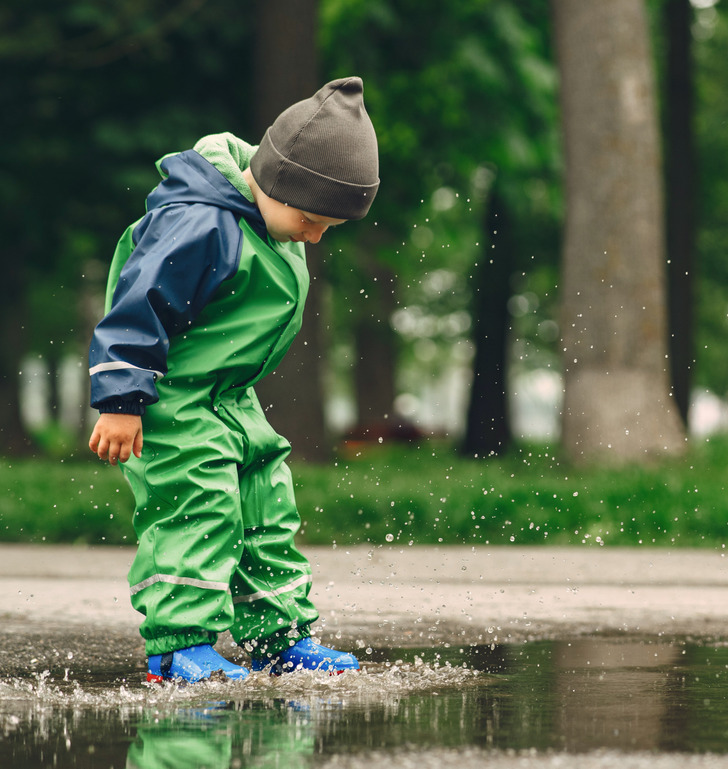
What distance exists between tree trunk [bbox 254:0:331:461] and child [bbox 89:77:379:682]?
354 inches

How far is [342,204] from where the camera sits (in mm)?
4023

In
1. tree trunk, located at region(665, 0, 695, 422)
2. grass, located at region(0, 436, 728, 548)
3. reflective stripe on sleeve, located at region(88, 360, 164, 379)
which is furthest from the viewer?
tree trunk, located at region(665, 0, 695, 422)

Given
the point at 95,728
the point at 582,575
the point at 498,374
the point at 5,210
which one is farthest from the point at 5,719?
A: the point at 498,374

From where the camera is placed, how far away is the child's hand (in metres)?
3.74

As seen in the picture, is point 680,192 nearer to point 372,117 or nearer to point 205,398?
point 372,117

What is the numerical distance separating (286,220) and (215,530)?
2.91ft

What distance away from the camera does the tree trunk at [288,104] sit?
13.2m

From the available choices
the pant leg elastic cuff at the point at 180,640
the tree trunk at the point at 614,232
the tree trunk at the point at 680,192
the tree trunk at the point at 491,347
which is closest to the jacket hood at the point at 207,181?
the pant leg elastic cuff at the point at 180,640

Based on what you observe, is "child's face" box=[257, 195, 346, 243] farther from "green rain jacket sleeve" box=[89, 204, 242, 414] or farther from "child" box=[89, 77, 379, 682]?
"green rain jacket sleeve" box=[89, 204, 242, 414]

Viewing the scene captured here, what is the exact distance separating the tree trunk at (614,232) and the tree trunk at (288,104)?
8.70 feet

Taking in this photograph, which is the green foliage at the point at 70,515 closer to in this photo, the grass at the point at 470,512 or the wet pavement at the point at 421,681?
the grass at the point at 470,512

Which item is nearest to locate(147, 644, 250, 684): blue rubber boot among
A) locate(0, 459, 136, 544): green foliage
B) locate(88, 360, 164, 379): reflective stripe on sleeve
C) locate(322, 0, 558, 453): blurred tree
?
locate(88, 360, 164, 379): reflective stripe on sleeve

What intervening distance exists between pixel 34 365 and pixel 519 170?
27464 millimetres

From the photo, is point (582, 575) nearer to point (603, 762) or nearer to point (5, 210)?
point (603, 762)
